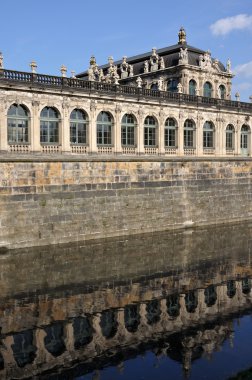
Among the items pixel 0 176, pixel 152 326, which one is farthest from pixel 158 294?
pixel 0 176

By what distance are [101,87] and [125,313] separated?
19.6 metres

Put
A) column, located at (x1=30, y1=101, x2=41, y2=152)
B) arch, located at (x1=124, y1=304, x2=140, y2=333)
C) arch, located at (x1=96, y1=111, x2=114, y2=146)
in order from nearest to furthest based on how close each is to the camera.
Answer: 1. arch, located at (x1=124, y1=304, x2=140, y2=333)
2. column, located at (x1=30, y1=101, x2=41, y2=152)
3. arch, located at (x1=96, y1=111, x2=114, y2=146)

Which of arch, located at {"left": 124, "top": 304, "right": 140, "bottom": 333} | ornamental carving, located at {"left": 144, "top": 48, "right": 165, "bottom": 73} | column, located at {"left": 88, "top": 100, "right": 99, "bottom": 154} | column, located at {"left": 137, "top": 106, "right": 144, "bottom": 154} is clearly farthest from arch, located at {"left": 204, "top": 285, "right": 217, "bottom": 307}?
ornamental carving, located at {"left": 144, "top": 48, "right": 165, "bottom": 73}

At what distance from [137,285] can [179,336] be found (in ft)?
17.8

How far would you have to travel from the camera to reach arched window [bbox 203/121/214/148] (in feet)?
131

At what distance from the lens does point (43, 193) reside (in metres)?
27.7

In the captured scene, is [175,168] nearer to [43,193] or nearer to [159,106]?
[159,106]

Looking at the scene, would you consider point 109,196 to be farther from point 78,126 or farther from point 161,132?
point 161,132

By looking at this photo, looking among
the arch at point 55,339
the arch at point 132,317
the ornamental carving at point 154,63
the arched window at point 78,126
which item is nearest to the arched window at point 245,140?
the ornamental carving at point 154,63

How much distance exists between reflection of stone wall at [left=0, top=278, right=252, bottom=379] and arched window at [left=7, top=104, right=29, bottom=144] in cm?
1384

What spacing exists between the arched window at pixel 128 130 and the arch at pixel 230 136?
11.6 meters

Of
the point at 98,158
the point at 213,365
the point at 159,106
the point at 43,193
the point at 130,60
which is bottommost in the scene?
the point at 213,365

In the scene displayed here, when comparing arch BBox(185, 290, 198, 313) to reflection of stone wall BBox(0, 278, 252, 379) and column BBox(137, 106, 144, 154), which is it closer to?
reflection of stone wall BBox(0, 278, 252, 379)

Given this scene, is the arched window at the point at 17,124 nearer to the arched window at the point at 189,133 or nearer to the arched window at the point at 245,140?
the arched window at the point at 189,133
